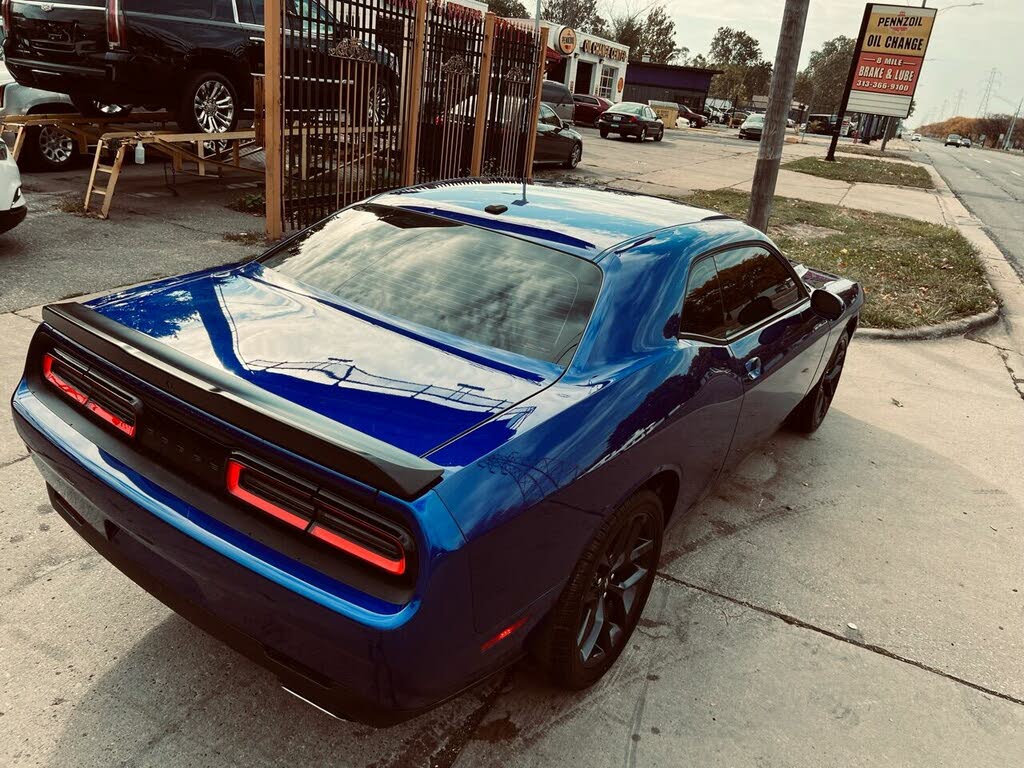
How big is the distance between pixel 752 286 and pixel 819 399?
5.34ft

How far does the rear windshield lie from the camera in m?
2.64

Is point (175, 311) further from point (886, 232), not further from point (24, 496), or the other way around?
point (886, 232)

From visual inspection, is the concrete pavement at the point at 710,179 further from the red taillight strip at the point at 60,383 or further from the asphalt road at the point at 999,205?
the red taillight strip at the point at 60,383

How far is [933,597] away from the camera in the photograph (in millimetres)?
3512

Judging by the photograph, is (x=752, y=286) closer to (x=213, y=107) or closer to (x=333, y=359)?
(x=333, y=359)

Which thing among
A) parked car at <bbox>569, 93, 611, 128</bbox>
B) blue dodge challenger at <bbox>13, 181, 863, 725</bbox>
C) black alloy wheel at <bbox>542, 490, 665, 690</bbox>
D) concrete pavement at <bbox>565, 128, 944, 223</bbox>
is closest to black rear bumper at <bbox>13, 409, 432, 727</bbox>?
blue dodge challenger at <bbox>13, 181, 863, 725</bbox>

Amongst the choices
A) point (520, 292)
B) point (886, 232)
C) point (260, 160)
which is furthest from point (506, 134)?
point (520, 292)

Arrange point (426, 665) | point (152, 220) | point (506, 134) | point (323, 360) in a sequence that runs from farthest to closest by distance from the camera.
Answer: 1. point (506, 134)
2. point (152, 220)
3. point (323, 360)
4. point (426, 665)

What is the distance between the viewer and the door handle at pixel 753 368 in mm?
3348

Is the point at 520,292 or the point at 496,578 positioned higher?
the point at 520,292

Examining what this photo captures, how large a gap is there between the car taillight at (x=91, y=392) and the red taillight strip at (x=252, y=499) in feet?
1.35

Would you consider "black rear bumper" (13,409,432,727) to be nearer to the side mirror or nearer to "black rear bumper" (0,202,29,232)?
the side mirror

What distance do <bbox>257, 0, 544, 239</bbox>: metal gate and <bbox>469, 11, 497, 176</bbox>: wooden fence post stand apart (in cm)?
1

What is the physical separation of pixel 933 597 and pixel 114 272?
6.31 m
